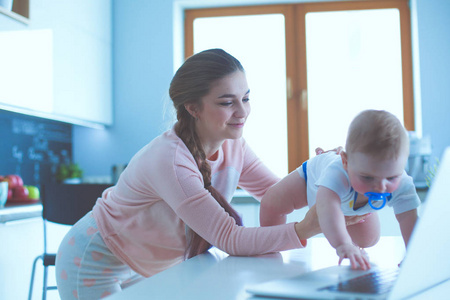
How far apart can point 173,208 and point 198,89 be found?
34 centimetres

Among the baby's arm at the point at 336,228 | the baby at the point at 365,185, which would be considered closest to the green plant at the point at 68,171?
the baby at the point at 365,185

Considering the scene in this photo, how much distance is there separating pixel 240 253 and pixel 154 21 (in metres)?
2.81

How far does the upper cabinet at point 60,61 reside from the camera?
2.43 metres

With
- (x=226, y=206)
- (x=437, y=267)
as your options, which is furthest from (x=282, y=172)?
(x=437, y=267)

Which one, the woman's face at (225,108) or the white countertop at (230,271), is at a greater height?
the woman's face at (225,108)

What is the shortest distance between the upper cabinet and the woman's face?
60.6 inches

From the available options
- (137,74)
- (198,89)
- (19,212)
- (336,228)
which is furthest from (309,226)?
(137,74)

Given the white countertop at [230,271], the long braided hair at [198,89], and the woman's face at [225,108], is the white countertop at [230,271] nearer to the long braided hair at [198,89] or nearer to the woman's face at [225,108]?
the long braided hair at [198,89]

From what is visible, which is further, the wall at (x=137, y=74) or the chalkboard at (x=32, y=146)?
the wall at (x=137, y=74)

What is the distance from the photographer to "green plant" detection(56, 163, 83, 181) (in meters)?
3.29

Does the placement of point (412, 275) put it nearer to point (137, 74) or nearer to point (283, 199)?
point (283, 199)

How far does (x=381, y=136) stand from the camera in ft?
2.64

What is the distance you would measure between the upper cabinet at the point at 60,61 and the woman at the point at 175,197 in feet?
4.59

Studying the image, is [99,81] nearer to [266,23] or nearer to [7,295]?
[266,23]
